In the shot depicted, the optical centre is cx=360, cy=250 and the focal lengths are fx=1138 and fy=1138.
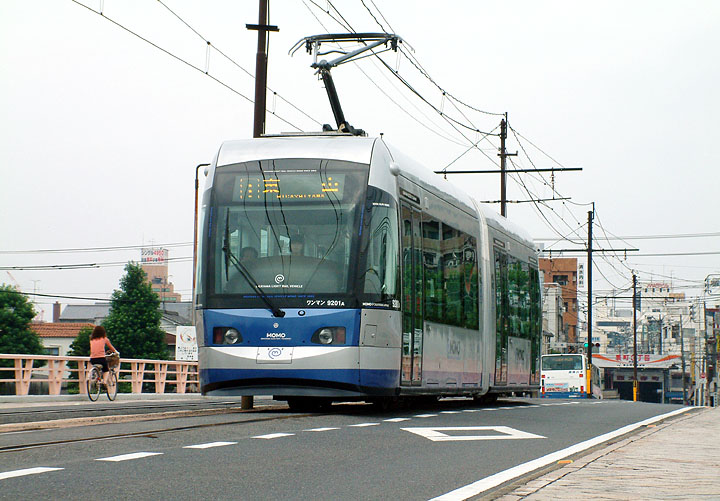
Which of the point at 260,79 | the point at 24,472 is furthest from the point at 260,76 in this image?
the point at 24,472

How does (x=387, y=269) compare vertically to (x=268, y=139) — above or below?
below

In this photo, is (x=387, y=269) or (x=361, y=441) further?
(x=387, y=269)

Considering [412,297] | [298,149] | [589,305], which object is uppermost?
[589,305]

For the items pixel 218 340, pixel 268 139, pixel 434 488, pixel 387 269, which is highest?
pixel 268 139

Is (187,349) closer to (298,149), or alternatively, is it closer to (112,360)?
(112,360)

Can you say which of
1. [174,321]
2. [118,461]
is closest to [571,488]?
[118,461]

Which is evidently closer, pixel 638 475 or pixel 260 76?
pixel 638 475

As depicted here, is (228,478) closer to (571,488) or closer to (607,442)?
(571,488)

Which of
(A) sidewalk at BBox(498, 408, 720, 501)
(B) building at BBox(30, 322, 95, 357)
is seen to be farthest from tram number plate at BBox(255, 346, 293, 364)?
(B) building at BBox(30, 322, 95, 357)

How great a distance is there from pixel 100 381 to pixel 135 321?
238 ft

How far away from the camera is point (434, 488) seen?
7.31 m

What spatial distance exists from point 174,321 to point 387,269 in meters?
107

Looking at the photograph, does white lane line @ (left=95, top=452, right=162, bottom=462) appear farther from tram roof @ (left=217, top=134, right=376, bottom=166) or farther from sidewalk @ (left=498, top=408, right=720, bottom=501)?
tram roof @ (left=217, top=134, right=376, bottom=166)

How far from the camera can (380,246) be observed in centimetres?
1444
